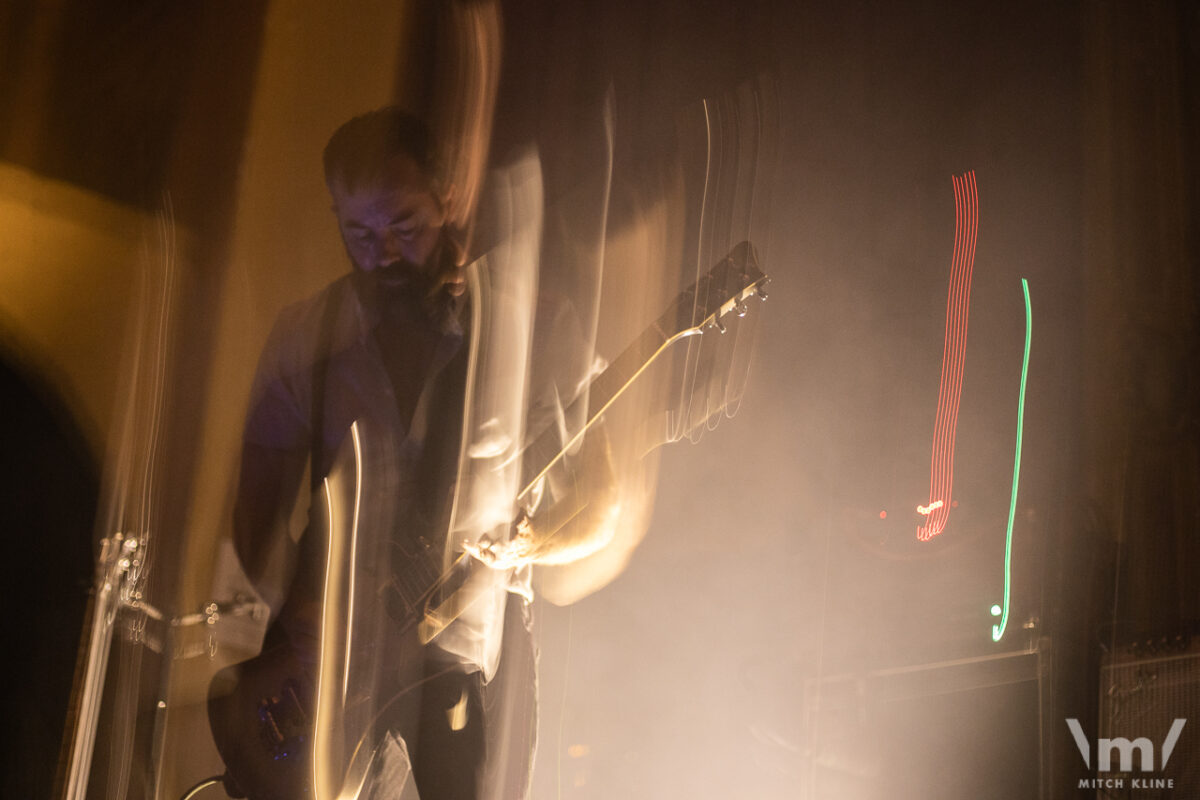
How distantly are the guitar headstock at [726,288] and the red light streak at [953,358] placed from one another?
0.57 metres

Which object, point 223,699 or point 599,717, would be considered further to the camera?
point 599,717

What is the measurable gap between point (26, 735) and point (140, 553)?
346mm

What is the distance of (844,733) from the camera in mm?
1751

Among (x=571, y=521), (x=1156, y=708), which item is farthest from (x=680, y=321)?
(x=1156, y=708)

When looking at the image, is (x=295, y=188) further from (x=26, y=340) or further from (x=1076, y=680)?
(x=1076, y=680)

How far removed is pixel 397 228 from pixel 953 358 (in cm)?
132

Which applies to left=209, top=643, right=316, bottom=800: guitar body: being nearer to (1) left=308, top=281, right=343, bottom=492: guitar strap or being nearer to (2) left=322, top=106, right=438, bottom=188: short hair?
(1) left=308, top=281, right=343, bottom=492: guitar strap

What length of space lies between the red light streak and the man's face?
116 cm

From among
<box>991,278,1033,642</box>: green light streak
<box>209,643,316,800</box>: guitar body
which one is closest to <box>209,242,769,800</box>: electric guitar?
<box>209,643,316,800</box>: guitar body

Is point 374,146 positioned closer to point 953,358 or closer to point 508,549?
point 508,549

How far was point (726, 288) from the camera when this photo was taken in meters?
1.65

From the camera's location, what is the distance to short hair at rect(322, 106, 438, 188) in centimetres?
160

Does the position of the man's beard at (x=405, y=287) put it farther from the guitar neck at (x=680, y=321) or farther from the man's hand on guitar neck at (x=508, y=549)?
the man's hand on guitar neck at (x=508, y=549)

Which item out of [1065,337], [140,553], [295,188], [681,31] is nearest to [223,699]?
[140,553]
